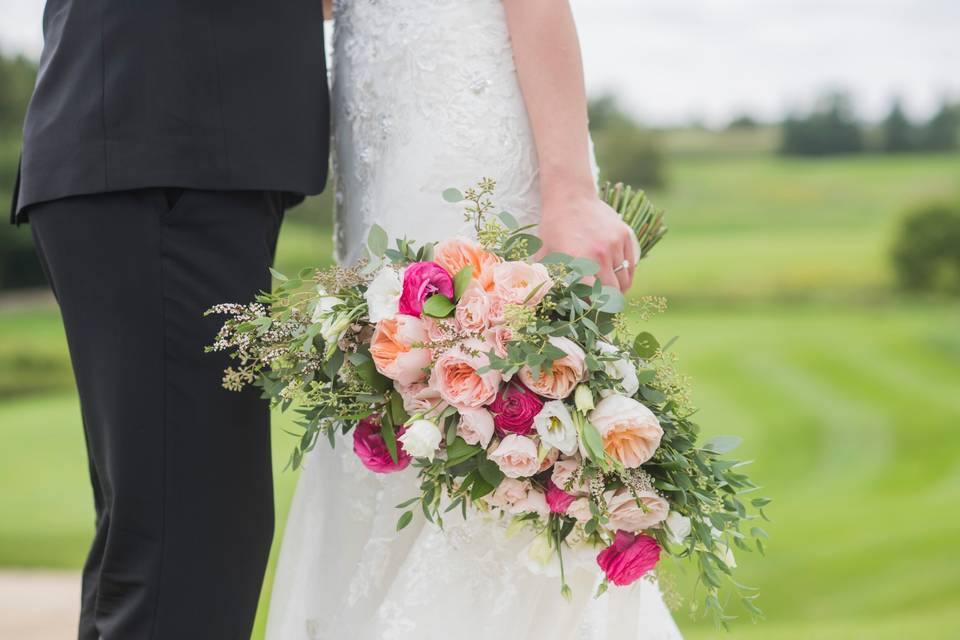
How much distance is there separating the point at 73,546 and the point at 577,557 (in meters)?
4.43

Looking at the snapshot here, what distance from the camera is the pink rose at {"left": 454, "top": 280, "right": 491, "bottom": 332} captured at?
1.29 metres

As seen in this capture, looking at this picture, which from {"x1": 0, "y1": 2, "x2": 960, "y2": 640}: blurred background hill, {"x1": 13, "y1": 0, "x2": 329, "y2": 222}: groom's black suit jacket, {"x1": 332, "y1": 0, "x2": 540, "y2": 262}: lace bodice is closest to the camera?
{"x1": 13, "y1": 0, "x2": 329, "y2": 222}: groom's black suit jacket

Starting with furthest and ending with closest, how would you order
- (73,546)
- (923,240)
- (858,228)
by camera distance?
(858,228) < (923,240) < (73,546)

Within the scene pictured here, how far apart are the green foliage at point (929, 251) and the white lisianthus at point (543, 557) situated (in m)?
7.72

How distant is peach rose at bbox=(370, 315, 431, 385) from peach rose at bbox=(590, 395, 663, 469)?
24 cm

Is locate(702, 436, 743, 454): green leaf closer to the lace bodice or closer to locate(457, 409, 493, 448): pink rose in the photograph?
locate(457, 409, 493, 448): pink rose

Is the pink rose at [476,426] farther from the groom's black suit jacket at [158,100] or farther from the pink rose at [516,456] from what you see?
the groom's black suit jacket at [158,100]

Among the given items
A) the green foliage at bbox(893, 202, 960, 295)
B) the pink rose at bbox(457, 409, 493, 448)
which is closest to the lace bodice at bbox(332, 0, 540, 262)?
the pink rose at bbox(457, 409, 493, 448)

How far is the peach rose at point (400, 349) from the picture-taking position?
1293 mm

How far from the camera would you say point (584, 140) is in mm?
1556

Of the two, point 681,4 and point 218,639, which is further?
point 681,4

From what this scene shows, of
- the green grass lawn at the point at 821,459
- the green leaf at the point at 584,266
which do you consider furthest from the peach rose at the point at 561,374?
the green grass lawn at the point at 821,459

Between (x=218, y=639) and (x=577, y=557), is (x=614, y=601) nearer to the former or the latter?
(x=577, y=557)

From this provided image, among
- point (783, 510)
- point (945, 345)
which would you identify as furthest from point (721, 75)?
point (783, 510)
